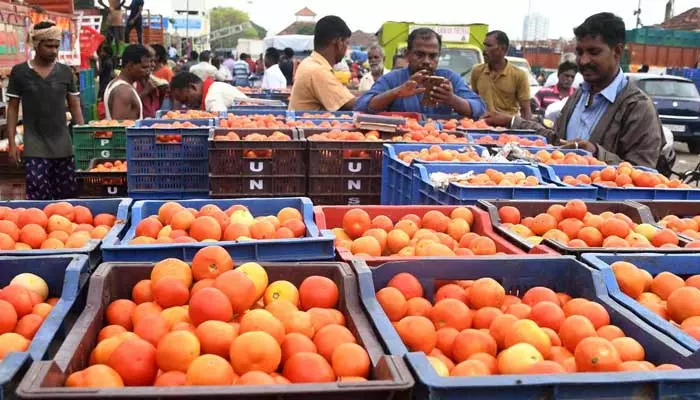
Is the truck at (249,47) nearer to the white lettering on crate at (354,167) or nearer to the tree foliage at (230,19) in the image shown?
the white lettering on crate at (354,167)

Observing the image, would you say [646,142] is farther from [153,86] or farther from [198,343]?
[153,86]

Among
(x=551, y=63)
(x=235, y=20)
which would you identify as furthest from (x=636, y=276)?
(x=235, y=20)

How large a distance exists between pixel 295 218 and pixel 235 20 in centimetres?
12391

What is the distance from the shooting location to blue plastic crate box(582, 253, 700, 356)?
6.76 feet

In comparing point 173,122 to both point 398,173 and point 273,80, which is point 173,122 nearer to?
point 398,173

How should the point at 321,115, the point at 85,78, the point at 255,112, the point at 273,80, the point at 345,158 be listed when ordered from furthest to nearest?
the point at 273,80
the point at 85,78
the point at 255,112
the point at 321,115
the point at 345,158

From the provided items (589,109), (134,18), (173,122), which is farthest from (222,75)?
(589,109)

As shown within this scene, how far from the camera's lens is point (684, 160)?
14508 millimetres

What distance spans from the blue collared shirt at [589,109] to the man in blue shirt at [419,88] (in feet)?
4.56

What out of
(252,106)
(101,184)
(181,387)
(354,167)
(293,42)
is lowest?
(101,184)

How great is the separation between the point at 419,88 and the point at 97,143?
10.8 feet

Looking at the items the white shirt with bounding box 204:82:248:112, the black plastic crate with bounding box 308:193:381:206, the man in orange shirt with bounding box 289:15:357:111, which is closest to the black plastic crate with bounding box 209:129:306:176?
the black plastic crate with bounding box 308:193:381:206

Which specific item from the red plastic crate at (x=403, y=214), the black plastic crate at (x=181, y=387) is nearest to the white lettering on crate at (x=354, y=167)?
the red plastic crate at (x=403, y=214)

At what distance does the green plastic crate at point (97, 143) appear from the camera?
6676 mm
